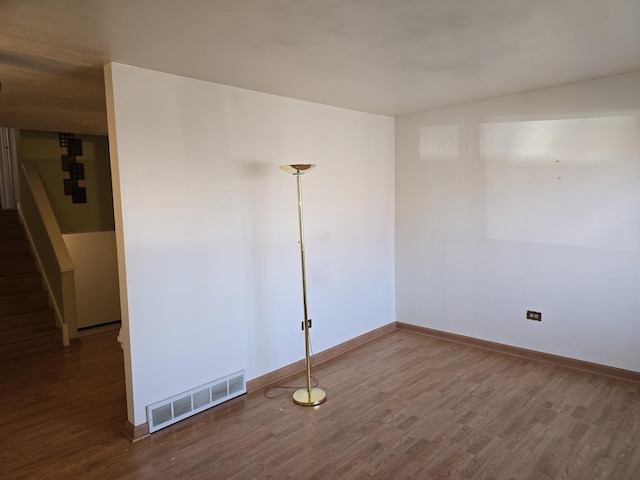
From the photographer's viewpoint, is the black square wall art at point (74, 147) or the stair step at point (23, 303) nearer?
the stair step at point (23, 303)

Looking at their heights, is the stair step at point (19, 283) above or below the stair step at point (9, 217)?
below

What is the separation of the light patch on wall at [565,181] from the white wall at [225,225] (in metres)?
1.32

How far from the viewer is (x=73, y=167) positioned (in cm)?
556

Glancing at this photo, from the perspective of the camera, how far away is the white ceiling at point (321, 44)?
197cm

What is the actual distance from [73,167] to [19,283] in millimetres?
1606

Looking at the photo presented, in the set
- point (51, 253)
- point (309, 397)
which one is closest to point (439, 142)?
point (309, 397)

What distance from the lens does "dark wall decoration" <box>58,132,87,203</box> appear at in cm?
547

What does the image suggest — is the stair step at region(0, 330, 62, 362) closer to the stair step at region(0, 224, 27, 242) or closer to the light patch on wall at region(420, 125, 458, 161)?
the stair step at region(0, 224, 27, 242)

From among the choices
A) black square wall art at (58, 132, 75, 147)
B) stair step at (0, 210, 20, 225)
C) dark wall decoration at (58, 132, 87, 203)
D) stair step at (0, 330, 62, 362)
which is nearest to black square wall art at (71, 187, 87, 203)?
dark wall decoration at (58, 132, 87, 203)

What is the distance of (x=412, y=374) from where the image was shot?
3.80 m

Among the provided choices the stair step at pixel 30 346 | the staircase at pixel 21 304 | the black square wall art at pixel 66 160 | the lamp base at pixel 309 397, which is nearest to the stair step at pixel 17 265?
the staircase at pixel 21 304

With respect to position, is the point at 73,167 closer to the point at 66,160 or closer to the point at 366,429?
the point at 66,160

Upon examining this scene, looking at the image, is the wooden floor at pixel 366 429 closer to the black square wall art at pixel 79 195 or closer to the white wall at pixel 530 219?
the white wall at pixel 530 219

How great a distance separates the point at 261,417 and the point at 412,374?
4.69 ft
